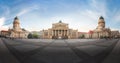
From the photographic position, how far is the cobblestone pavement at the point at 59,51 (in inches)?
59.3

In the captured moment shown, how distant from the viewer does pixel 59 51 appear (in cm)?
153

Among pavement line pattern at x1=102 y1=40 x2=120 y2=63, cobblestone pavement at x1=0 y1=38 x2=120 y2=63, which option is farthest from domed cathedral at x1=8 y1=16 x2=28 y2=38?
pavement line pattern at x1=102 y1=40 x2=120 y2=63

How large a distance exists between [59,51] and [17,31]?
50 centimetres

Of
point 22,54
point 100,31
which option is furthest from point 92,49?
point 22,54

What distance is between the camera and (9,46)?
1.66 m

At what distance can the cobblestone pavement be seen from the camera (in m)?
1.51

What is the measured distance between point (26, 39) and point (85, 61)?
70 centimetres

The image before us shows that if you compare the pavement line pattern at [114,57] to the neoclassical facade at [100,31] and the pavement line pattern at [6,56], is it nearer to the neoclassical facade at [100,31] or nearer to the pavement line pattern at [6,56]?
the neoclassical facade at [100,31]

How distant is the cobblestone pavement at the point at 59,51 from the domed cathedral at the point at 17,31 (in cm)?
6

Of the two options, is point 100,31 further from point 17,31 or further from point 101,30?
point 17,31

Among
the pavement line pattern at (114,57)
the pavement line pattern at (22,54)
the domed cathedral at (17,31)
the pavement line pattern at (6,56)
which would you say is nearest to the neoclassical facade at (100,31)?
the pavement line pattern at (114,57)

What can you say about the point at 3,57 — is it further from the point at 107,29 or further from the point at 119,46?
the point at 119,46

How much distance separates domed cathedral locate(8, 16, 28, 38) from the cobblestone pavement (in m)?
0.06

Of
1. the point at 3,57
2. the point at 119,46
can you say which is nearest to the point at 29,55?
the point at 3,57
